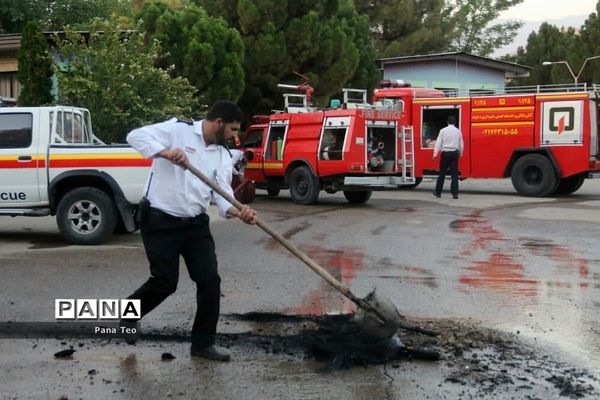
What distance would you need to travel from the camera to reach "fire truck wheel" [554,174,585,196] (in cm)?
1894

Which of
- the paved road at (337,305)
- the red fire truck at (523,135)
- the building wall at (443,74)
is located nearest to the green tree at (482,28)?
the building wall at (443,74)

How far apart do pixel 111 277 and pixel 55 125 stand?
330 cm

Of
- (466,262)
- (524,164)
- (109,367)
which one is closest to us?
(109,367)

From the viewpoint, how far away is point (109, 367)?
518 cm

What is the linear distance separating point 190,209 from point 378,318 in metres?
1.51

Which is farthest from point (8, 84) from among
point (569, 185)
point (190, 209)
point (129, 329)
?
point (190, 209)

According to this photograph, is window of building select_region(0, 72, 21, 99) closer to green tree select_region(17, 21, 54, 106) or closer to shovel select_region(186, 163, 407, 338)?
green tree select_region(17, 21, 54, 106)

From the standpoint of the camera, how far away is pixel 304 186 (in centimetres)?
1702

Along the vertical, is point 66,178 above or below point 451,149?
below

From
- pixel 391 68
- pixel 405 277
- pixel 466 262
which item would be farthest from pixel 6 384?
pixel 391 68

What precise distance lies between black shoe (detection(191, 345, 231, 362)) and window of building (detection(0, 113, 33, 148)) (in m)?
6.16

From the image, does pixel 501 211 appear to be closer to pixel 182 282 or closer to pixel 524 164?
pixel 524 164

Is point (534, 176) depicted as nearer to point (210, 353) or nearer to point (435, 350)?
point (435, 350)

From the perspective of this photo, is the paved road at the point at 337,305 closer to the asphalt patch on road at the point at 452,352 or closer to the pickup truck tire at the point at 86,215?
the asphalt patch on road at the point at 452,352
